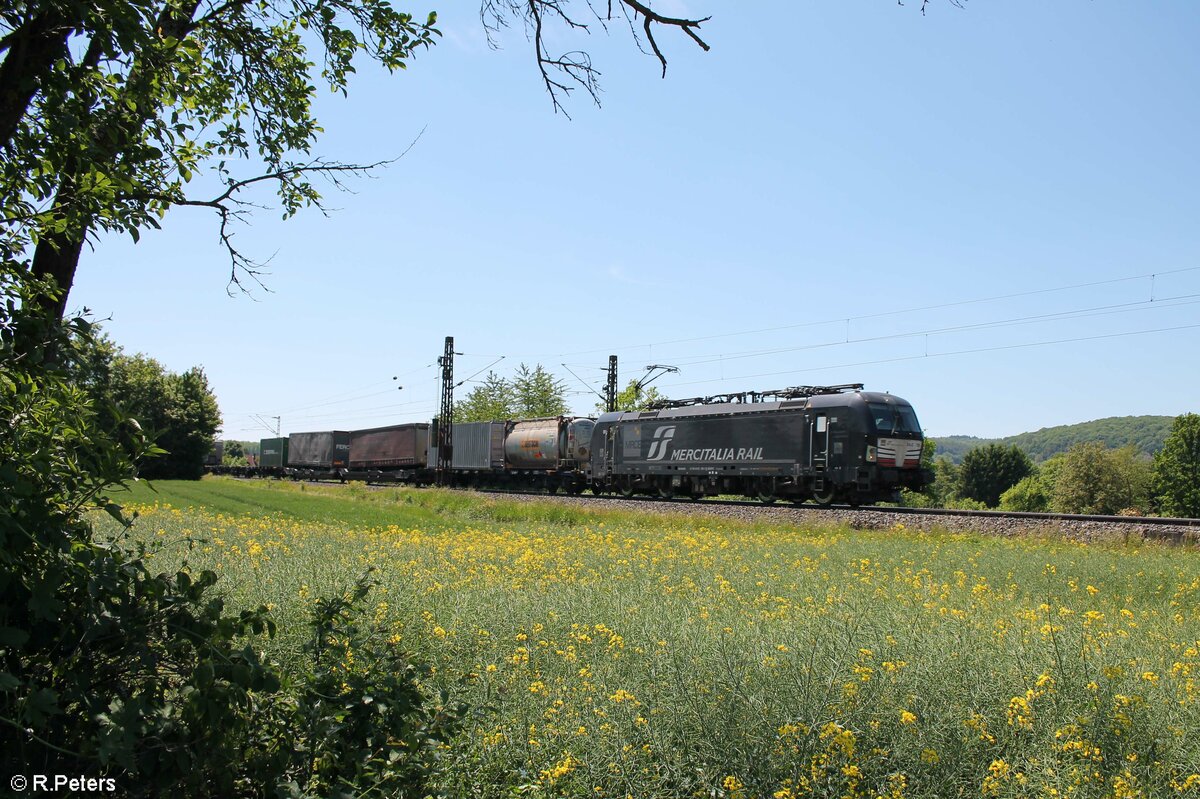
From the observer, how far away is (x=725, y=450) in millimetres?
27344

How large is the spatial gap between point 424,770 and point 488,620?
2.85 m

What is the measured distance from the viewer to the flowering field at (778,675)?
4.21 m

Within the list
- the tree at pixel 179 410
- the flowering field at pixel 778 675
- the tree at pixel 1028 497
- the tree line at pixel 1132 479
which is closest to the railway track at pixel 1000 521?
the flowering field at pixel 778 675

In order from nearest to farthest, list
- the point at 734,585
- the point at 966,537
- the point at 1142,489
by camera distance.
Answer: the point at 734,585
the point at 966,537
the point at 1142,489

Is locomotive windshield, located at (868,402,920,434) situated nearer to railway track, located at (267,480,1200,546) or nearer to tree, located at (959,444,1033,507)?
railway track, located at (267,480,1200,546)

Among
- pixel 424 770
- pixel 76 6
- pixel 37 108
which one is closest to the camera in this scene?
pixel 76 6

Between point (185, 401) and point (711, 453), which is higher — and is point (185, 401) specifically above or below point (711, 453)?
above

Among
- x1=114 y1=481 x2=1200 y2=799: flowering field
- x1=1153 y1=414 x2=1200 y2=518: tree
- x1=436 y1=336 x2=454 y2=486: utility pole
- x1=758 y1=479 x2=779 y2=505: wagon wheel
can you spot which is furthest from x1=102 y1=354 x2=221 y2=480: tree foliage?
x1=1153 y1=414 x2=1200 y2=518: tree

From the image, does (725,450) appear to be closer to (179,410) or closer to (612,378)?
(612,378)

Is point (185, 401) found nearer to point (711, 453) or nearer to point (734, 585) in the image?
point (711, 453)

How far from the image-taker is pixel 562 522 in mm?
22781

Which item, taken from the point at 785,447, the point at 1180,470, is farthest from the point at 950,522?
the point at 1180,470

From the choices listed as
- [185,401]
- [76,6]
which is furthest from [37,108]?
[185,401]

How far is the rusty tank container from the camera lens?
36156 millimetres
